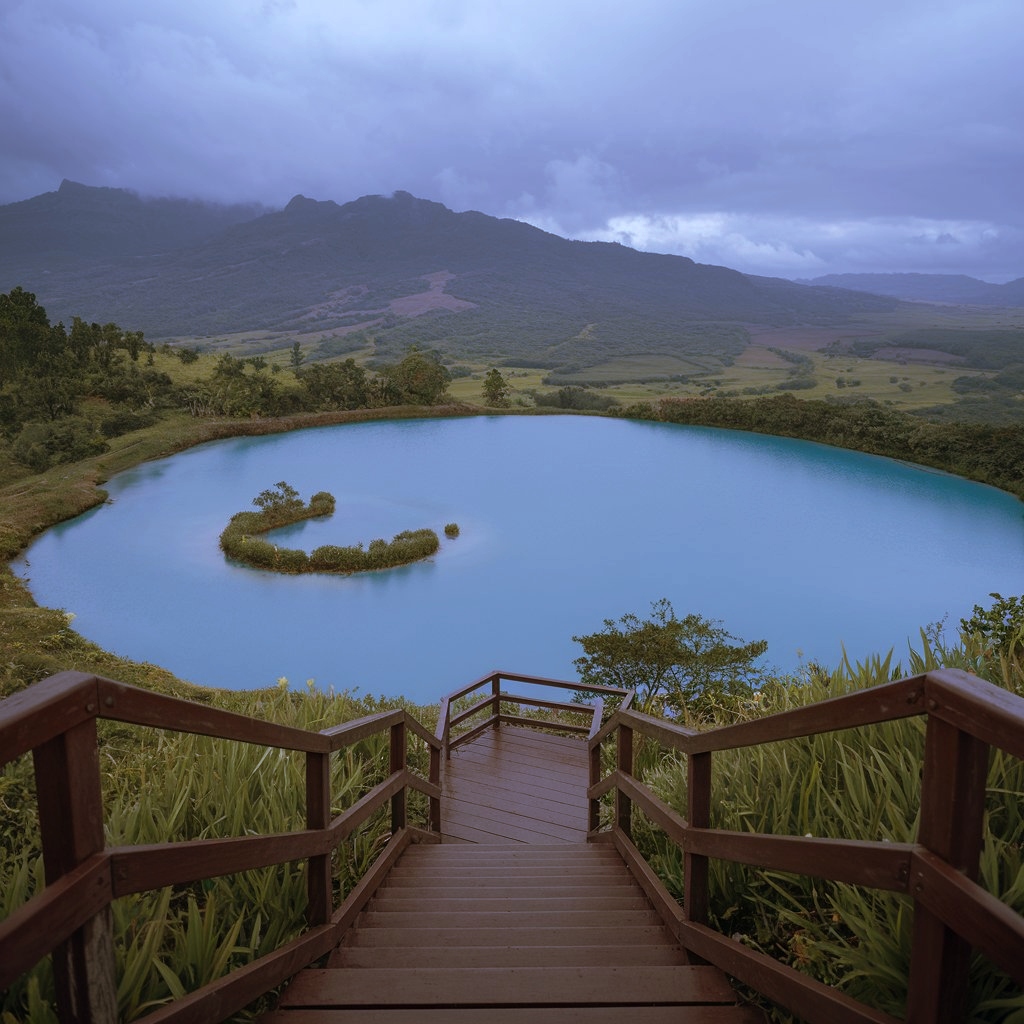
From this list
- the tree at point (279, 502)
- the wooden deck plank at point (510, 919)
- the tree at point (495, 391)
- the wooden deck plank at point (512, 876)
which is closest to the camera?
the wooden deck plank at point (510, 919)

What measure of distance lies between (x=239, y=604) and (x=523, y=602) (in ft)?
19.6

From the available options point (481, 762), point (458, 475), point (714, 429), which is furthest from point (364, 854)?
point (714, 429)

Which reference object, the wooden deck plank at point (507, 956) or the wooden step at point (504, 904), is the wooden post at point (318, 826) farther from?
the wooden step at point (504, 904)

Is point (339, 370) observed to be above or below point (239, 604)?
above

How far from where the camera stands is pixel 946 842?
48.3 inches

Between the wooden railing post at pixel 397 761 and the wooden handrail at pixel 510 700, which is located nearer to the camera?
the wooden railing post at pixel 397 761

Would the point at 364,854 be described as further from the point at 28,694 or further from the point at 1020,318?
the point at 1020,318

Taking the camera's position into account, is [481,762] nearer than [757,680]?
Yes

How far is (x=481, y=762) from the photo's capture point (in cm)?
650

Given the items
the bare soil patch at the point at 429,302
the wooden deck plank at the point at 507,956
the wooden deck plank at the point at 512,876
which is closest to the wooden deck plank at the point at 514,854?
the wooden deck plank at the point at 512,876

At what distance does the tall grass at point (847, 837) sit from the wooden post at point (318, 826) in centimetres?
107

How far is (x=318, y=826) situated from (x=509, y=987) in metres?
0.63

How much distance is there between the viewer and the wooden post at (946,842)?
1195mm

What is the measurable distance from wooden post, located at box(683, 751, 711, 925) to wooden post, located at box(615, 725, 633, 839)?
1.04 meters
